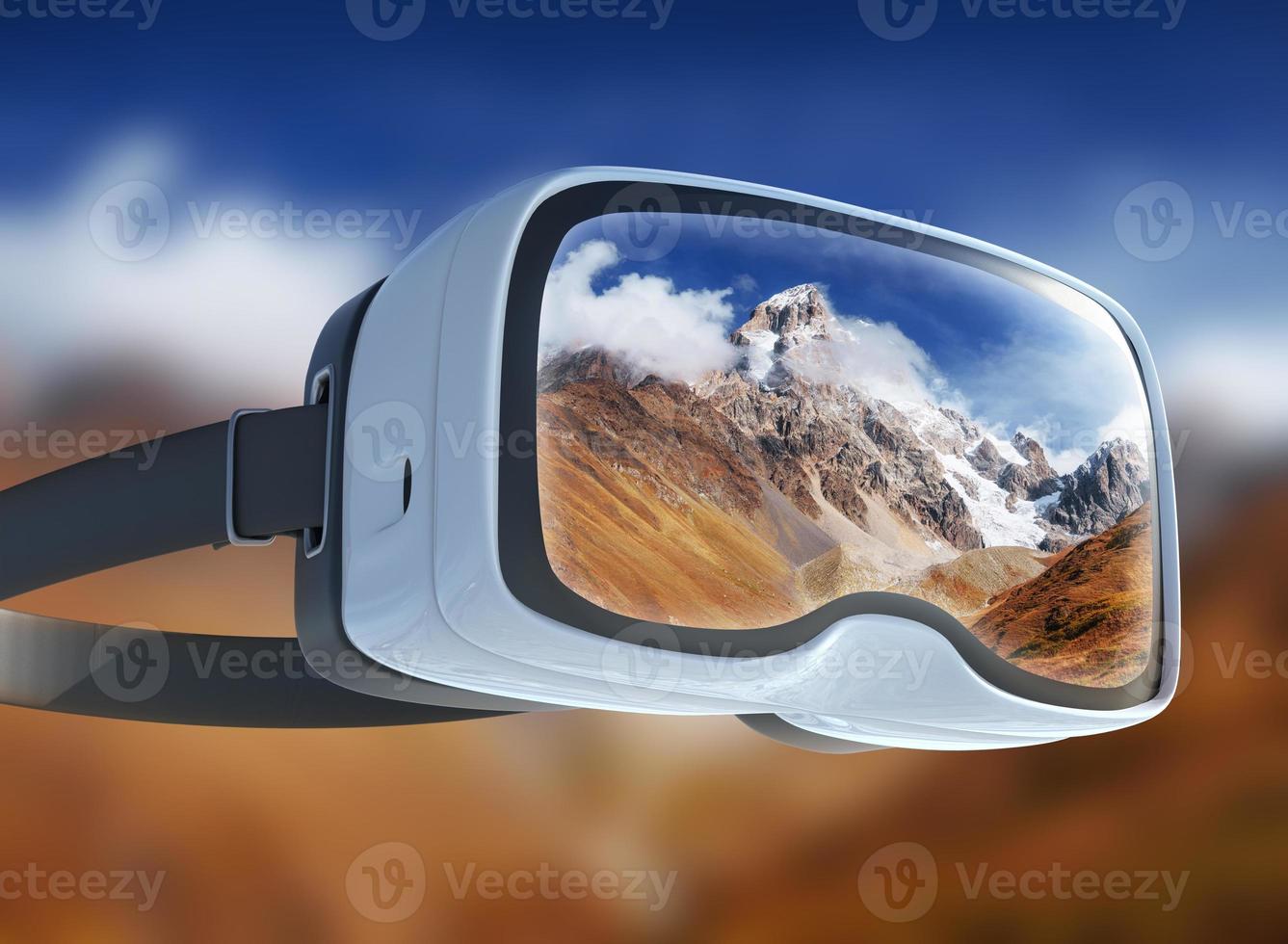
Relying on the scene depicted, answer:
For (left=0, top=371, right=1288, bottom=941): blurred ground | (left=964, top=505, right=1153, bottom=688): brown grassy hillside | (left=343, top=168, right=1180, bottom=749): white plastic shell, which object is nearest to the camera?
(left=343, top=168, right=1180, bottom=749): white plastic shell

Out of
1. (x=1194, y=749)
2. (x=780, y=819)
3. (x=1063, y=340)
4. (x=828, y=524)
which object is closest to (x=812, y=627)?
(x=828, y=524)

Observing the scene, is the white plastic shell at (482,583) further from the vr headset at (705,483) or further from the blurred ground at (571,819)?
the blurred ground at (571,819)

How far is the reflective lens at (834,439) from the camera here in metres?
0.28

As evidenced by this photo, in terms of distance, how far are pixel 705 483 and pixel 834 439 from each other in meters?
0.06

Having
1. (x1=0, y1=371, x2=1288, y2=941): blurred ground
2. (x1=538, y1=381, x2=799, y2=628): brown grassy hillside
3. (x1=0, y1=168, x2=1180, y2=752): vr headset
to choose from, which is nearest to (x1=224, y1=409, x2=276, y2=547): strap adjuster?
(x1=0, y1=168, x2=1180, y2=752): vr headset

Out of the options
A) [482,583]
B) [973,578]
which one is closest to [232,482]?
[482,583]

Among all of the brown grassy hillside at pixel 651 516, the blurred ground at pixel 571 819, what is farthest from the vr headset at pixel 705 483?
the blurred ground at pixel 571 819

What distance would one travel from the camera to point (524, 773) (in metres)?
2.29

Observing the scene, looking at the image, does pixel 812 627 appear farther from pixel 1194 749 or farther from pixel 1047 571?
pixel 1194 749

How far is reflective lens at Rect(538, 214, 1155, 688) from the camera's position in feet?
0.92

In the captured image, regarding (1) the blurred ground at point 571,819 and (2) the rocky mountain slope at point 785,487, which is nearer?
(2) the rocky mountain slope at point 785,487

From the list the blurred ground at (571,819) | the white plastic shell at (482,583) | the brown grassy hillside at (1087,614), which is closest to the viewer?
the white plastic shell at (482,583)

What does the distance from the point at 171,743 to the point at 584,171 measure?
2.44 m

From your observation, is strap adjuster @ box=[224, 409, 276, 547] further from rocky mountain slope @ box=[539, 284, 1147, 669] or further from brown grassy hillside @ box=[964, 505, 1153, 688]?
brown grassy hillside @ box=[964, 505, 1153, 688]
